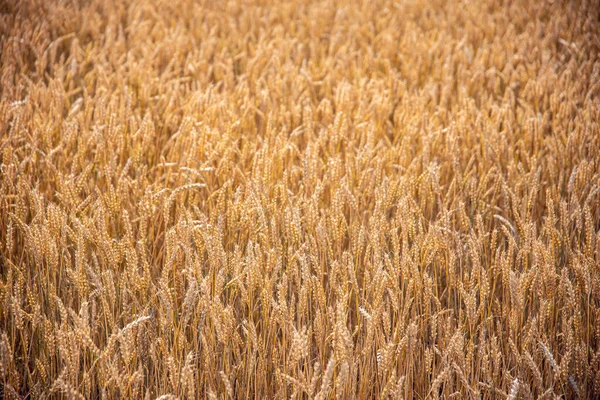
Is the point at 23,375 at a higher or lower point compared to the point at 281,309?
lower

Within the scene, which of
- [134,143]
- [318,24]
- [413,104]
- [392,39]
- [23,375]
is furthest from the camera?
[318,24]

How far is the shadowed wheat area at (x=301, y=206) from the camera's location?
1.31m

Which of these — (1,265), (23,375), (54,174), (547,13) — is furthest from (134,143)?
(547,13)

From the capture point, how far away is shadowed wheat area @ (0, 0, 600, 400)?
1.31 meters

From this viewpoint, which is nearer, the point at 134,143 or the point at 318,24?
the point at 134,143

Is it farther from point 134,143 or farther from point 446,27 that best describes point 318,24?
point 134,143

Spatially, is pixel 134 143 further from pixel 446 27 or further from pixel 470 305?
pixel 446 27

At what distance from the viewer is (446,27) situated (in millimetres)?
3857

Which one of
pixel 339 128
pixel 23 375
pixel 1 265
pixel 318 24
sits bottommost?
pixel 23 375

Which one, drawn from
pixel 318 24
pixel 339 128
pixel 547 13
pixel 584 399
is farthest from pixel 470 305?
pixel 547 13

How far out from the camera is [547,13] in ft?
13.5

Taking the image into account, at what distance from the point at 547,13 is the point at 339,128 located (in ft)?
8.82

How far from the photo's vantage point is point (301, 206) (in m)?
1.77

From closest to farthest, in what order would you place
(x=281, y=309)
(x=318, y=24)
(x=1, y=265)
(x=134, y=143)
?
1. (x=281, y=309)
2. (x=1, y=265)
3. (x=134, y=143)
4. (x=318, y=24)
